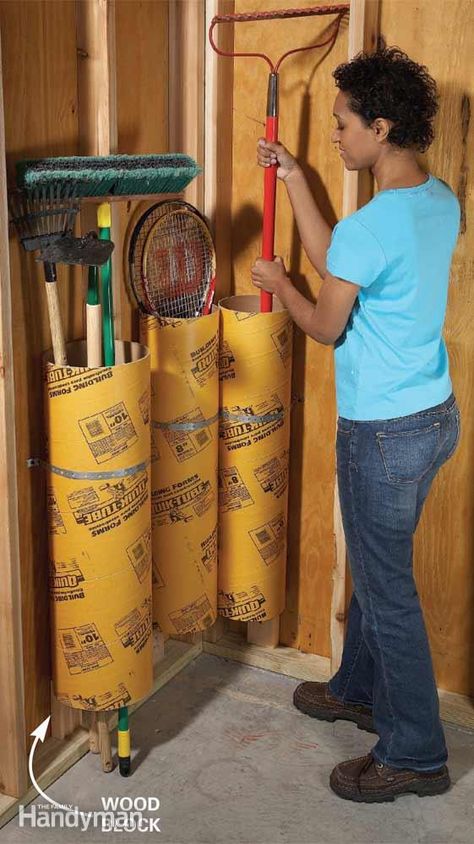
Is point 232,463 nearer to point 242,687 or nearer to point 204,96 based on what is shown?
point 242,687

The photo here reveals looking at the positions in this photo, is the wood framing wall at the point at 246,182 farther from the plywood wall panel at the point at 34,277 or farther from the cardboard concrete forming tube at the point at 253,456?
the cardboard concrete forming tube at the point at 253,456

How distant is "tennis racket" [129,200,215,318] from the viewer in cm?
233

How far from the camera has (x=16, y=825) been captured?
86.9 inches

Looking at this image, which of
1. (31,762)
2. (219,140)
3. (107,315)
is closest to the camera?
(107,315)

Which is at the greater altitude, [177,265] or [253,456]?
[177,265]

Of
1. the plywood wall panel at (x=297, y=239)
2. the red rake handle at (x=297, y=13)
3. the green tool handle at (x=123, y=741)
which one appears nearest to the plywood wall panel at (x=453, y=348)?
the red rake handle at (x=297, y=13)

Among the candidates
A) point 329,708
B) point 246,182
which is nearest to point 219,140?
point 246,182

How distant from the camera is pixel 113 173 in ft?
6.75

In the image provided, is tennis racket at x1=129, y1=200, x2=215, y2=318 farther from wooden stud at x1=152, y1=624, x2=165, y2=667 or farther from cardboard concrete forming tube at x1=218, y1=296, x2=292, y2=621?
wooden stud at x1=152, y1=624, x2=165, y2=667

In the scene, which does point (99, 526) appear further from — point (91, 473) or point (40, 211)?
point (40, 211)

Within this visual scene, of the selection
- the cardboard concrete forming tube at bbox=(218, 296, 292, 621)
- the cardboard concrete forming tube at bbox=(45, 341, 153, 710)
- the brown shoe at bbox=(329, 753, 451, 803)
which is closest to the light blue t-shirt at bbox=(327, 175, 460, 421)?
the cardboard concrete forming tube at bbox=(218, 296, 292, 621)

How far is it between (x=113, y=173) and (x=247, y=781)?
4.34ft

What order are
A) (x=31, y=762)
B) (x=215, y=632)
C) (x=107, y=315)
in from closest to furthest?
(x=107, y=315) → (x=31, y=762) → (x=215, y=632)

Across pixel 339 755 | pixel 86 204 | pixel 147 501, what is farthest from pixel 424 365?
pixel 339 755
